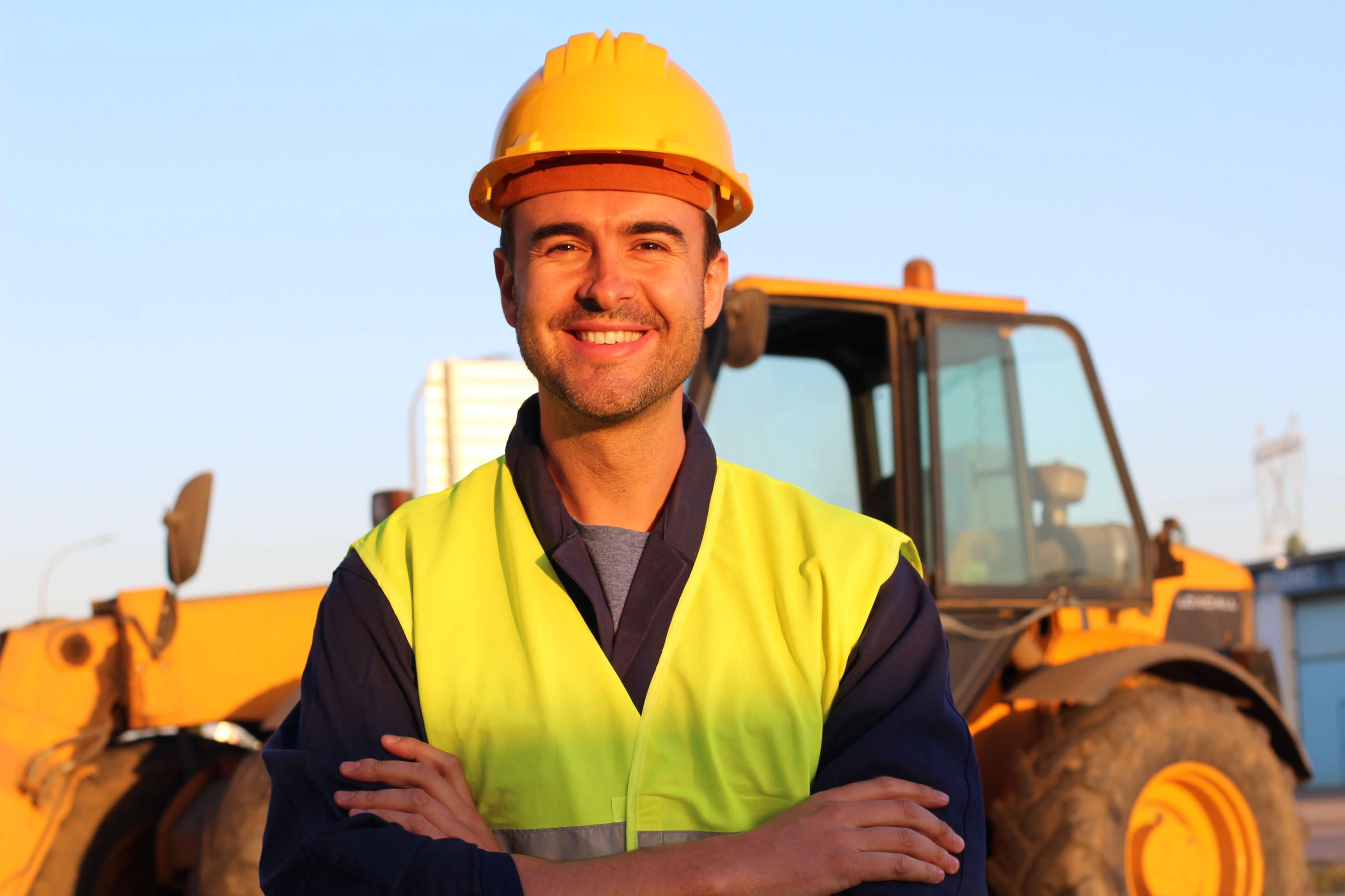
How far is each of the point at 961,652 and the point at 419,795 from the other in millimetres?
3535

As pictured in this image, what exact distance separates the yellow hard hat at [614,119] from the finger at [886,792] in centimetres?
98

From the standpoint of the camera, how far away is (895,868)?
2020 mm

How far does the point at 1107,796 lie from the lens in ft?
16.1

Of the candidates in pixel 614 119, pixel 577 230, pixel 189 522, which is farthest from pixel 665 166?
pixel 189 522

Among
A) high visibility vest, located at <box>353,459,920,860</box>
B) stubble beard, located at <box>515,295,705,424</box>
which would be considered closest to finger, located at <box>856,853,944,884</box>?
high visibility vest, located at <box>353,459,920,860</box>

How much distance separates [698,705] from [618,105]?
3.21 feet

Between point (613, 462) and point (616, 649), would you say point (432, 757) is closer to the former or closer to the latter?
point (616, 649)

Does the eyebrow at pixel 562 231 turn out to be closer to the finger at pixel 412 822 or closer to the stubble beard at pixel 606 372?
the stubble beard at pixel 606 372

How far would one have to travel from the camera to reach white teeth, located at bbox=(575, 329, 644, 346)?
226 centimetres

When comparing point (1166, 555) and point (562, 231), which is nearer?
point (562, 231)

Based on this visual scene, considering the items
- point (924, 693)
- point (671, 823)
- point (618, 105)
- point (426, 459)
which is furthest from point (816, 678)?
point (426, 459)

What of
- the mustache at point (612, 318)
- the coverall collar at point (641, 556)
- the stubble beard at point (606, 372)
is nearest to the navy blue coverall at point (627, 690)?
the coverall collar at point (641, 556)

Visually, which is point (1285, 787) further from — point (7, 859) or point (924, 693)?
point (7, 859)

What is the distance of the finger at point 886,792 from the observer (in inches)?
81.4
